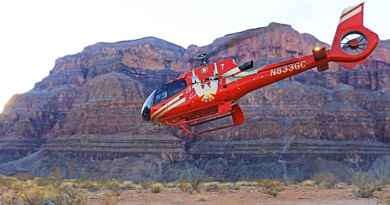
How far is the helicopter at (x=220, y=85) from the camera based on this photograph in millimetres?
16906

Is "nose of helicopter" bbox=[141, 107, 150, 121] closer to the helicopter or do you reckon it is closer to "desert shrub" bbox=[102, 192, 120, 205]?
the helicopter

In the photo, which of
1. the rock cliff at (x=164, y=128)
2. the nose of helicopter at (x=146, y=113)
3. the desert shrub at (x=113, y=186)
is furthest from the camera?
the rock cliff at (x=164, y=128)

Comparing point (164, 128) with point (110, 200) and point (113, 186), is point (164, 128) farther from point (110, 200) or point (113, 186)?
point (110, 200)

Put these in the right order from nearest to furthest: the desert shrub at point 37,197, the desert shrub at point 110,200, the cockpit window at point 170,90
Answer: the cockpit window at point 170,90, the desert shrub at point 37,197, the desert shrub at point 110,200

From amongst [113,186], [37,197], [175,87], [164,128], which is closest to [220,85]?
[175,87]

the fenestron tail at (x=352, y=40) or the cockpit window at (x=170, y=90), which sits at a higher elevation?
the fenestron tail at (x=352, y=40)

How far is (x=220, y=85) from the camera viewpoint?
17.7 metres

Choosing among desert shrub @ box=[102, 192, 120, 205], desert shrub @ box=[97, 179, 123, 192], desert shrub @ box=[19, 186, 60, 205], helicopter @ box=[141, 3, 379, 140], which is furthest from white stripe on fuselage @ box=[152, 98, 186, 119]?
desert shrub @ box=[97, 179, 123, 192]

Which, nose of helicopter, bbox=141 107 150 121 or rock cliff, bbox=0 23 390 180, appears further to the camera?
rock cliff, bbox=0 23 390 180

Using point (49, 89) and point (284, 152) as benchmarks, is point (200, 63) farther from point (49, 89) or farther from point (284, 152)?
point (49, 89)

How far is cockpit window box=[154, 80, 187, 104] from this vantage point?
18.2m

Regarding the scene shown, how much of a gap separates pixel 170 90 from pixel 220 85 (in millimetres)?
1819

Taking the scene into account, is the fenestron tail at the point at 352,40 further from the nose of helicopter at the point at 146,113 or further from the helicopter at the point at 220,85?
the nose of helicopter at the point at 146,113

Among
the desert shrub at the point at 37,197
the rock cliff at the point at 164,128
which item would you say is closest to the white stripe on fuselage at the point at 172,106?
the desert shrub at the point at 37,197
